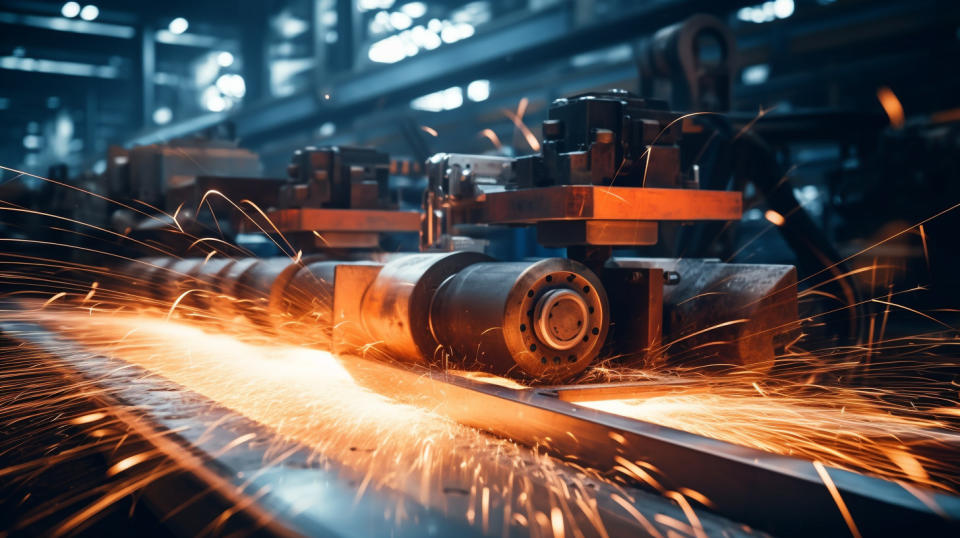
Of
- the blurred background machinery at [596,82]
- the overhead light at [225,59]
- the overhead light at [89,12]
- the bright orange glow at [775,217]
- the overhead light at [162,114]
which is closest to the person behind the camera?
the bright orange glow at [775,217]

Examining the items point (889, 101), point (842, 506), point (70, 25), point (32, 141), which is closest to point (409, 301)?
point (842, 506)

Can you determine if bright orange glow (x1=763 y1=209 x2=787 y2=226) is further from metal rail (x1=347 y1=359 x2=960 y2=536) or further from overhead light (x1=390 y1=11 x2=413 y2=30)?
overhead light (x1=390 y1=11 x2=413 y2=30)

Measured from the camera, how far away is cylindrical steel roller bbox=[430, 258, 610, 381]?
179cm

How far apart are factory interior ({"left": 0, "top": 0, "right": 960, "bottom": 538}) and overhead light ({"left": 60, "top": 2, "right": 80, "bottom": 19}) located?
7.65 meters

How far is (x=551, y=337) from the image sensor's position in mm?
1824

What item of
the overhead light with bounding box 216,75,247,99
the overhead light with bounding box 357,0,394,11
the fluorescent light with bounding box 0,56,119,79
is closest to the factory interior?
the overhead light with bounding box 357,0,394,11

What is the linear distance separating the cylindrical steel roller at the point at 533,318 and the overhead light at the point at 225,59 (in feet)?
45.7

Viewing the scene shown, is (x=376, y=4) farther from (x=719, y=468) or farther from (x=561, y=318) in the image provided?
(x=719, y=468)

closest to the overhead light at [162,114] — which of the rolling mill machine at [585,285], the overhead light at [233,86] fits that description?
the overhead light at [233,86]

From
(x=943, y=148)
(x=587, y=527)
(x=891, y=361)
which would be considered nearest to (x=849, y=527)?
(x=587, y=527)

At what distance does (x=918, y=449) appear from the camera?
4.36ft

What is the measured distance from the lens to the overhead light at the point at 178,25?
41.9 feet

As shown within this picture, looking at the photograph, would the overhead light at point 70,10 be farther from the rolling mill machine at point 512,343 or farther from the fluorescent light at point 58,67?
the rolling mill machine at point 512,343

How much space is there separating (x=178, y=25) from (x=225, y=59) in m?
1.65
